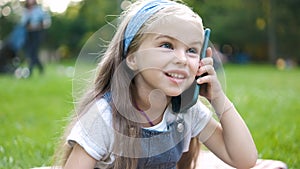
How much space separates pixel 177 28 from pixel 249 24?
2032cm

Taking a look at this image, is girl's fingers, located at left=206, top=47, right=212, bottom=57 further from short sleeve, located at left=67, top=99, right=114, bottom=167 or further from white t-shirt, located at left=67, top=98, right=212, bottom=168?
short sleeve, located at left=67, top=99, right=114, bottom=167

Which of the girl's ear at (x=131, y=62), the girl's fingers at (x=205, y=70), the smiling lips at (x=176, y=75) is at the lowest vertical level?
the girl's fingers at (x=205, y=70)

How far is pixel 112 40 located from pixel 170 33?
0.23 metres

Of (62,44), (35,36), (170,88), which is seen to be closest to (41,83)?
(35,36)

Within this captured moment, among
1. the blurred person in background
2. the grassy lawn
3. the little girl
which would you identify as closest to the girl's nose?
the little girl

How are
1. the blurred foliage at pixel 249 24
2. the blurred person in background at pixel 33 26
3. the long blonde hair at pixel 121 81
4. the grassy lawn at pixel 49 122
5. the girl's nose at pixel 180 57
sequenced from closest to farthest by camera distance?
the girl's nose at pixel 180 57 < the long blonde hair at pixel 121 81 < the grassy lawn at pixel 49 122 < the blurred person in background at pixel 33 26 < the blurred foliage at pixel 249 24

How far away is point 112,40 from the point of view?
158cm

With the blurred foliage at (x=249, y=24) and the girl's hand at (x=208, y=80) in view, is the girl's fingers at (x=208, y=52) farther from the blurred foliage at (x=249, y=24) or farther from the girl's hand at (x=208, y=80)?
the blurred foliage at (x=249, y=24)

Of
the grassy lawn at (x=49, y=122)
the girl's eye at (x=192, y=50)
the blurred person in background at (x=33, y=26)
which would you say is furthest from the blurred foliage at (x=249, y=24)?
the girl's eye at (x=192, y=50)

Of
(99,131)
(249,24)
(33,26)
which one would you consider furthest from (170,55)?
(249,24)

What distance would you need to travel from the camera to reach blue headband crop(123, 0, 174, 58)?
1.50 m

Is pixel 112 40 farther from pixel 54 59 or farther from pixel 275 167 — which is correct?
pixel 54 59

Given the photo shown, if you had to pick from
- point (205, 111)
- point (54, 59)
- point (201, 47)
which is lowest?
point (54, 59)

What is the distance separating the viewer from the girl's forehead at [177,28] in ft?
4.76
